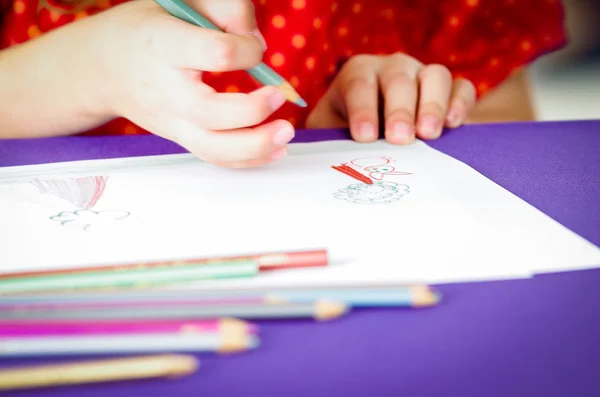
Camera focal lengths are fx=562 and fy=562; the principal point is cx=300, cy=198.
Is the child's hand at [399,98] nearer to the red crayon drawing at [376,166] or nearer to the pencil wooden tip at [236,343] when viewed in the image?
the red crayon drawing at [376,166]

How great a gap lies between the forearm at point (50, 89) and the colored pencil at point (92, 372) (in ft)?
0.89

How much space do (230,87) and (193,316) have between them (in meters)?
0.43

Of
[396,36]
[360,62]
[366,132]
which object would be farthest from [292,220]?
[396,36]

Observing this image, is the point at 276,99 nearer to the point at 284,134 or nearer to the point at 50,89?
the point at 284,134

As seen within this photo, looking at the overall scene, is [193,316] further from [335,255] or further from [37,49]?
[37,49]

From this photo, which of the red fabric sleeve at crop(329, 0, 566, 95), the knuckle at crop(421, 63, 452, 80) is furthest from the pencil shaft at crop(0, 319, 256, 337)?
the red fabric sleeve at crop(329, 0, 566, 95)

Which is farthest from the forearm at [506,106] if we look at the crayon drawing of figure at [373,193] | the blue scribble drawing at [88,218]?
the blue scribble drawing at [88,218]

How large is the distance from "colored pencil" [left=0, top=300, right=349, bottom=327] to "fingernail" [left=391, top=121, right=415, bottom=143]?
257 mm

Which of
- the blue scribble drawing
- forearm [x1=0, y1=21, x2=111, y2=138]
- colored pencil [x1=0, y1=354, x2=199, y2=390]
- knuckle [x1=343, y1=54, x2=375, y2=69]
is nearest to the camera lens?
colored pencil [x1=0, y1=354, x2=199, y2=390]

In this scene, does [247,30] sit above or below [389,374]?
above

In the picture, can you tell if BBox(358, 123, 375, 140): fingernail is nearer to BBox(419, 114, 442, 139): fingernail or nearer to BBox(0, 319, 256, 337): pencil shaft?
BBox(419, 114, 442, 139): fingernail

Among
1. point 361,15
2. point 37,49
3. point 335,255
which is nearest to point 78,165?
point 37,49

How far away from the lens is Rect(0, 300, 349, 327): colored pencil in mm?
193

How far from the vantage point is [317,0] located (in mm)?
622
